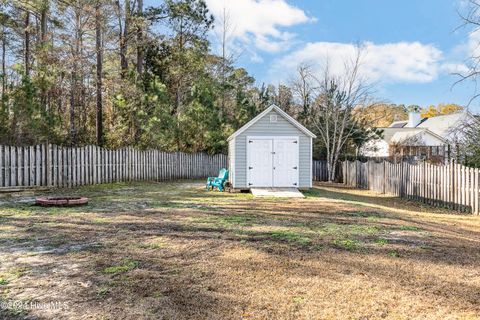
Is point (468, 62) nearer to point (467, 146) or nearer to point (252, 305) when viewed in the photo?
point (467, 146)

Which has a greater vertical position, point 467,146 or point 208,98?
point 208,98

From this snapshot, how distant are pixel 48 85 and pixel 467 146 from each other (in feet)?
54.2

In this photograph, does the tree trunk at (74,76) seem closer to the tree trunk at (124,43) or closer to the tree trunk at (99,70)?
the tree trunk at (99,70)

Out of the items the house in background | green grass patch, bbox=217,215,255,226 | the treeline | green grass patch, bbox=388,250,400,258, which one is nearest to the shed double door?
green grass patch, bbox=217,215,255,226

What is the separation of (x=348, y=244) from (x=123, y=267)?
3.17m

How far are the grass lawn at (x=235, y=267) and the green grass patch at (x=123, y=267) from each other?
1 cm

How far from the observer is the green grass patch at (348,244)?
5.17m

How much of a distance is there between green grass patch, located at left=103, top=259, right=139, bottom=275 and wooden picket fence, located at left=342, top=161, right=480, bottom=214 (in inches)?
371

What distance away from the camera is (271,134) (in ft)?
46.4

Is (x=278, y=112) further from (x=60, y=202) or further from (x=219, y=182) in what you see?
(x=60, y=202)

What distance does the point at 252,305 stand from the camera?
128 inches

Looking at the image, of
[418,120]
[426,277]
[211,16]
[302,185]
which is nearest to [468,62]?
[302,185]

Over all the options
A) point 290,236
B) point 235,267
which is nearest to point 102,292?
point 235,267

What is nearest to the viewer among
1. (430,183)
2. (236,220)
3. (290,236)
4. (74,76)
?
(290,236)
